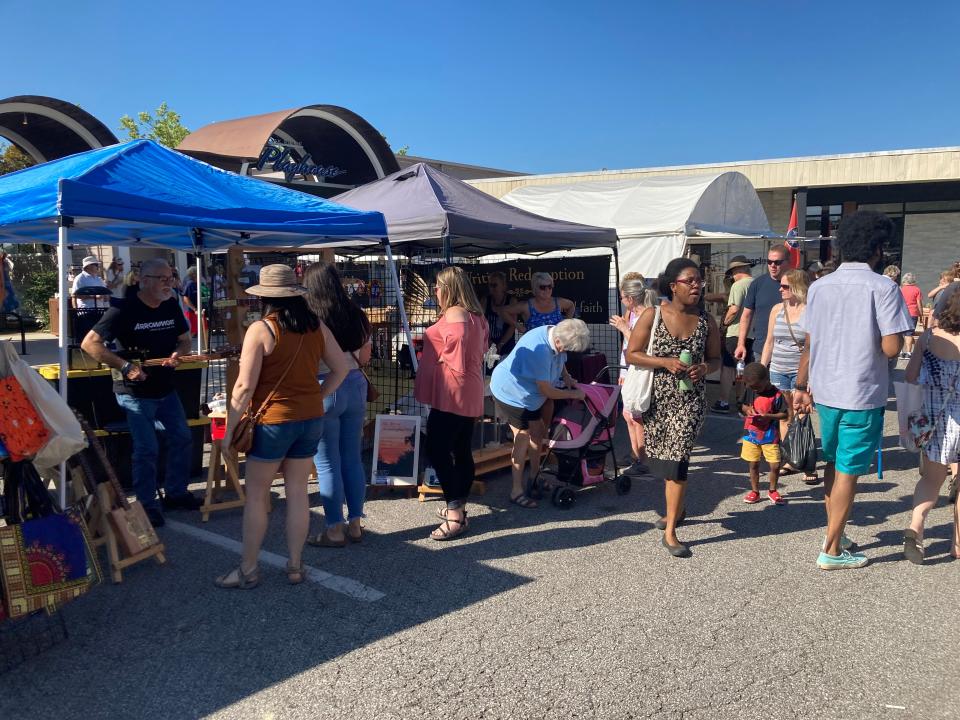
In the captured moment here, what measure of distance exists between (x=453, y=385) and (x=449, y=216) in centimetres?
211

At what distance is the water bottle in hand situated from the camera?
4.34 meters

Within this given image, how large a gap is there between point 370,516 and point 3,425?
101 inches

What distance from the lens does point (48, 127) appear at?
16.5 metres

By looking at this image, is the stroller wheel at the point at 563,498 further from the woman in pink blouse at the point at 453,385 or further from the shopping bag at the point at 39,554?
the shopping bag at the point at 39,554

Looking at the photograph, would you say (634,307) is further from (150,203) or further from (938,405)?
(150,203)

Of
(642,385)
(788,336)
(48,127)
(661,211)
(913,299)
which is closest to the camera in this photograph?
(642,385)

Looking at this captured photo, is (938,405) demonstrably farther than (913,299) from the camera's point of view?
No

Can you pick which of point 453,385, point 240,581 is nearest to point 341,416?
point 453,385

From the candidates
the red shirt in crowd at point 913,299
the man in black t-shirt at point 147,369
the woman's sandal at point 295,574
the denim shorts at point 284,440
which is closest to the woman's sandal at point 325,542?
the woman's sandal at point 295,574

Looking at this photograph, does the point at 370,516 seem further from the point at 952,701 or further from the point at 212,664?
the point at 952,701

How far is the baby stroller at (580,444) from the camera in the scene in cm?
550

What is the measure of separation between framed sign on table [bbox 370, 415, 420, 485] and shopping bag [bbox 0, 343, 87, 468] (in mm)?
2504

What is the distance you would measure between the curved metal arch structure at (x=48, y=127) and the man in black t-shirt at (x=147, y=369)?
13.4 meters

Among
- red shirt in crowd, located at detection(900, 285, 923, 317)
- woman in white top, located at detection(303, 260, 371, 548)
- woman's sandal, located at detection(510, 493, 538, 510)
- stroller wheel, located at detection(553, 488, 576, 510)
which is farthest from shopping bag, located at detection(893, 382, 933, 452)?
red shirt in crowd, located at detection(900, 285, 923, 317)
